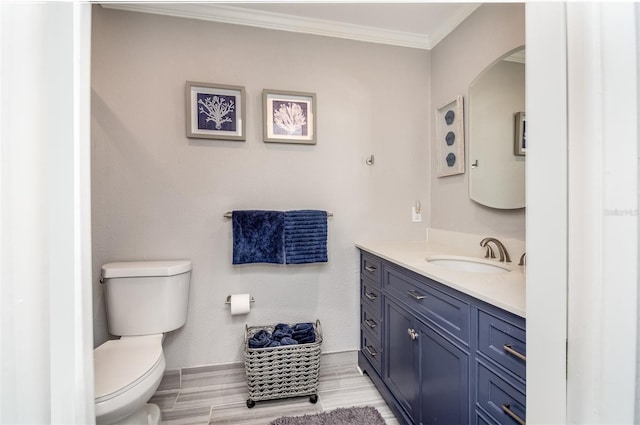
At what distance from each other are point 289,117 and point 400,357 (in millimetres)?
1638

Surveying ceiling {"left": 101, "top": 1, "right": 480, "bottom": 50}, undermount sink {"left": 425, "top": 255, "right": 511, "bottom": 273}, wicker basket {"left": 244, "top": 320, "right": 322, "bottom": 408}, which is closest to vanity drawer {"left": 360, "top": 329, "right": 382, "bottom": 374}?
wicker basket {"left": 244, "top": 320, "right": 322, "bottom": 408}

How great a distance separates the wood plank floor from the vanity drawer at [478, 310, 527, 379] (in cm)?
94

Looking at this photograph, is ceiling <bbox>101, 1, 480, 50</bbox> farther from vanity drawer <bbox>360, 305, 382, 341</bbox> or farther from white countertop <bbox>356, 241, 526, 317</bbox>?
vanity drawer <bbox>360, 305, 382, 341</bbox>

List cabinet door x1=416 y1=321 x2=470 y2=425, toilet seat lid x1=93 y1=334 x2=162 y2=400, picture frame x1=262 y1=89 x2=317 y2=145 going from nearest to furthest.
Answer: cabinet door x1=416 y1=321 x2=470 y2=425 → toilet seat lid x1=93 y1=334 x2=162 y2=400 → picture frame x1=262 y1=89 x2=317 y2=145

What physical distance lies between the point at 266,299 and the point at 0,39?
5.71ft

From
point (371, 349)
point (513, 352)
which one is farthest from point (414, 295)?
point (371, 349)

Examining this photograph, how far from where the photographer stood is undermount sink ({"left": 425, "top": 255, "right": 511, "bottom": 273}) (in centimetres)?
139

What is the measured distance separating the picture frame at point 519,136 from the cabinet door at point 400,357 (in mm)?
1005

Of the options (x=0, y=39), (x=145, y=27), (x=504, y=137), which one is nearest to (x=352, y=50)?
(x=504, y=137)

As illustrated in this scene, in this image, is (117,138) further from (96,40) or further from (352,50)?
(352,50)

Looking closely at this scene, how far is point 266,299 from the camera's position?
1.90 metres

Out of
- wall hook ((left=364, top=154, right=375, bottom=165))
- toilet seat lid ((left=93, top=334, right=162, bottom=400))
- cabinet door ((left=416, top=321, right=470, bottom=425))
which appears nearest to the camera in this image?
cabinet door ((left=416, top=321, right=470, bottom=425))

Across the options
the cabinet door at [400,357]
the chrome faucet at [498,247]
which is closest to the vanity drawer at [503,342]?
the cabinet door at [400,357]

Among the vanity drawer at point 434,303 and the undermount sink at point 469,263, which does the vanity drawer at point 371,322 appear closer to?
the vanity drawer at point 434,303
